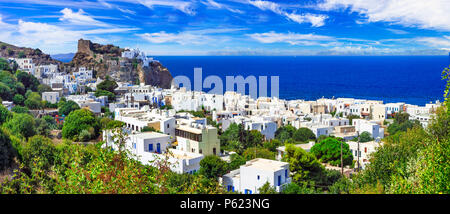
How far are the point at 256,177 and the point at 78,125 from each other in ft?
23.2

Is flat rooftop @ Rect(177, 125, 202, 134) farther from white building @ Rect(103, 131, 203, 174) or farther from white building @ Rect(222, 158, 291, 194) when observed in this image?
white building @ Rect(222, 158, 291, 194)

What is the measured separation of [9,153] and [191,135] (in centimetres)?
455

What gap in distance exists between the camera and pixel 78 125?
40.6ft

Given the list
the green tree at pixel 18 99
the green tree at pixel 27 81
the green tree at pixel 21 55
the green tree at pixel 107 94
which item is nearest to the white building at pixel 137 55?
the green tree at pixel 21 55

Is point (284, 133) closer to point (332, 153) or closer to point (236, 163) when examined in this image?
point (332, 153)

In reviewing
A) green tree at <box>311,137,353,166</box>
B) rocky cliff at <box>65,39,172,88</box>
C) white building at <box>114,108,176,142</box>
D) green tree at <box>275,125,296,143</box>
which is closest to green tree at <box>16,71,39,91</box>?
white building at <box>114,108,176,142</box>

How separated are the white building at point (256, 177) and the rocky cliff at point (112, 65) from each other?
25.0 metres

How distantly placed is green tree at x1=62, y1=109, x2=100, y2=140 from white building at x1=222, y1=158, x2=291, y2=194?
6.09 meters

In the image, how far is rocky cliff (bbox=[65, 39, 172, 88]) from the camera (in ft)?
104

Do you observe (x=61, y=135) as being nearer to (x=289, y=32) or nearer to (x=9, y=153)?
(x=9, y=153)

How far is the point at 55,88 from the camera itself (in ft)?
74.0

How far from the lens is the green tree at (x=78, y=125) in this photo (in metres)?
12.2

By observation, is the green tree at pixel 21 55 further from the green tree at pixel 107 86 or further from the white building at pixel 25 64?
the green tree at pixel 107 86
